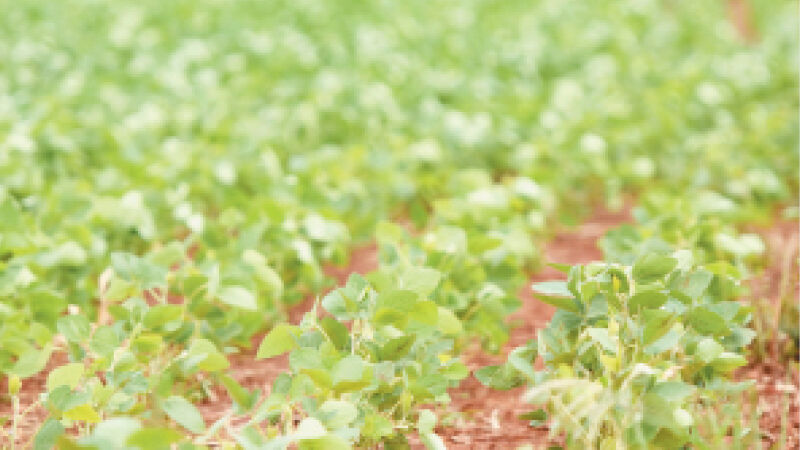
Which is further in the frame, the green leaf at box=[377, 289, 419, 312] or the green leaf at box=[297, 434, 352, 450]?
the green leaf at box=[377, 289, 419, 312]

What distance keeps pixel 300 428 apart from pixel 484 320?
939mm

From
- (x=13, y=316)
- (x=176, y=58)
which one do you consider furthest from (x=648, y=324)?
(x=176, y=58)

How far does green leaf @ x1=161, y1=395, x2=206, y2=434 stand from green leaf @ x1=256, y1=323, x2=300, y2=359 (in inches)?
8.5

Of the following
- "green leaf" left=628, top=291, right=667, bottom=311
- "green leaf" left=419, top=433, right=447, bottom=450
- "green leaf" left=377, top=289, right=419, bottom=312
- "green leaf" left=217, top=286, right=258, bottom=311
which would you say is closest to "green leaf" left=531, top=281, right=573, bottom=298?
"green leaf" left=628, top=291, right=667, bottom=311

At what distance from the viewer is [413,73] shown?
5.82m

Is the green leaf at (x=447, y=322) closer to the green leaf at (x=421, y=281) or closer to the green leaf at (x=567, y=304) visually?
the green leaf at (x=421, y=281)

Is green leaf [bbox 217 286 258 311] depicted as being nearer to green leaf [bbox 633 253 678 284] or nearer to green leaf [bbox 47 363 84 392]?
green leaf [bbox 47 363 84 392]

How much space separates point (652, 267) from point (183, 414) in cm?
93

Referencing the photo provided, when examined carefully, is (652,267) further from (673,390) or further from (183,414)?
(183,414)

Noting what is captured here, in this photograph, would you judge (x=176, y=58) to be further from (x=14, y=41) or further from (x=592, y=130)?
(x=592, y=130)

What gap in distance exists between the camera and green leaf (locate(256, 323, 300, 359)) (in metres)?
1.79

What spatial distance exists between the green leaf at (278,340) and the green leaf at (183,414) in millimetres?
216

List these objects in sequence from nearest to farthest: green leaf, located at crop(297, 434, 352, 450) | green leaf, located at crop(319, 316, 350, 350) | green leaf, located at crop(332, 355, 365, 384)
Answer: green leaf, located at crop(297, 434, 352, 450) < green leaf, located at crop(332, 355, 365, 384) < green leaf, located at crop(319, 316, 350, 350)

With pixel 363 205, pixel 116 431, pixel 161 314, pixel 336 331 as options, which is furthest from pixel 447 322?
pixel 363 205
